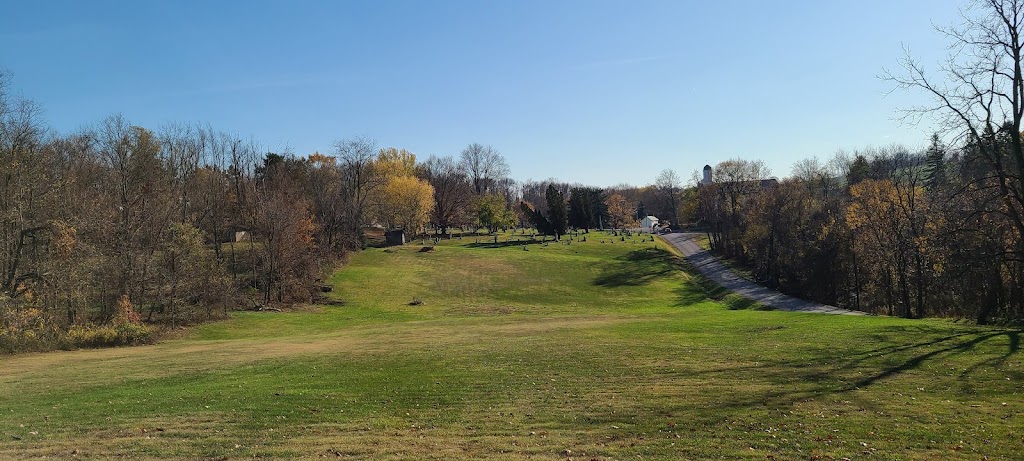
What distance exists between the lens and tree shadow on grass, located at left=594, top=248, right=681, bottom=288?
61.8 meters

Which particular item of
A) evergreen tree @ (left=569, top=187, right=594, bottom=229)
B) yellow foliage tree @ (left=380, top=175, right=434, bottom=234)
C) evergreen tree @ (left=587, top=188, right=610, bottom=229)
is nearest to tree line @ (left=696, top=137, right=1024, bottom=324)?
evergreen tree @ (left=569, top=187, right=594, bottom=229)

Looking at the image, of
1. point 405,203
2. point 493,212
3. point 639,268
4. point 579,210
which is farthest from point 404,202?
point 579,210

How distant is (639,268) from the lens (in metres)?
69.4

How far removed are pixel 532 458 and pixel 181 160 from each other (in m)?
62.9

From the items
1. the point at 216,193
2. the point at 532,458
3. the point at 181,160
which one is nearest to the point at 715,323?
the point at 532,458

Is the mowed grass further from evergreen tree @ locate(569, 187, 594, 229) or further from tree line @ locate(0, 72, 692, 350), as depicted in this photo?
evergreen tree @ locate(569, 187, 594, 229)

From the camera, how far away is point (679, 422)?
1105 centimetres

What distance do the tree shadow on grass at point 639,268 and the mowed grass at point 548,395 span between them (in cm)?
3272

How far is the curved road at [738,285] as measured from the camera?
4461 cm

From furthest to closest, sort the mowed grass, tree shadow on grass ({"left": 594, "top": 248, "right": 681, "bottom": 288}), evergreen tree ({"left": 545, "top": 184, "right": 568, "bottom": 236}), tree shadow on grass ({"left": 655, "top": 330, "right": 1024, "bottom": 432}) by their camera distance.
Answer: evergreen tree ({"left": 545, "top": 184, "right": 568, "bottom": 236}) < tree shadow on grass ({"left": 594, "top": 248, "right": 681, "bottom": 288}) < tree shadow on grass ({"left": 655, "top": 330, "right": 1024, "bottom": 432}) < the mowed grass

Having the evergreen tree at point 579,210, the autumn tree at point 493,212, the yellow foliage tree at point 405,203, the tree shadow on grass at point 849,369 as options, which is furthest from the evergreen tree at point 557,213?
the tree shadow on grass at point 849,369

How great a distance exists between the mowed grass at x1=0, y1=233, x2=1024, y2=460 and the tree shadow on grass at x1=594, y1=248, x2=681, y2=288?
32.7 m

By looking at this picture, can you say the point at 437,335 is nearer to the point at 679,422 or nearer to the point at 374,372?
the point at 374,372

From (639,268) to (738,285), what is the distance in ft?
39.7
